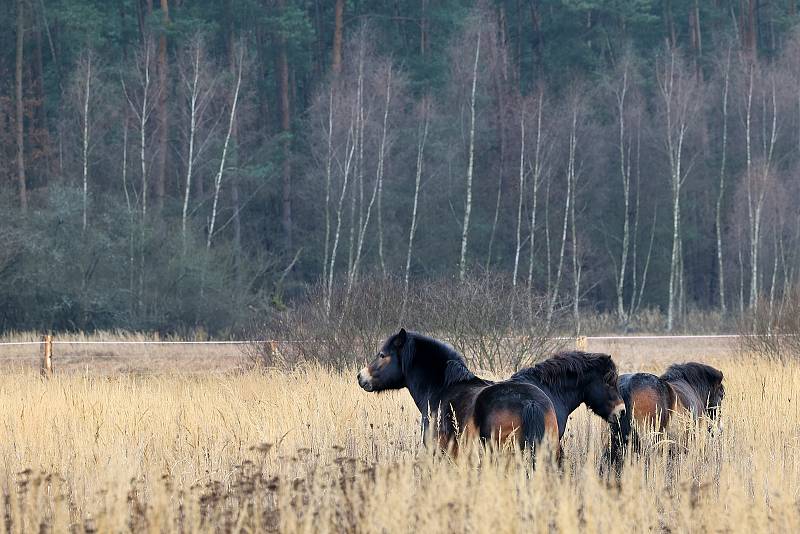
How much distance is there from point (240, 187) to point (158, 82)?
6.56m

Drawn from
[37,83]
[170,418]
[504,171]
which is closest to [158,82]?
[37,83]

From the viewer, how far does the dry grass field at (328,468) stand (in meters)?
6.27

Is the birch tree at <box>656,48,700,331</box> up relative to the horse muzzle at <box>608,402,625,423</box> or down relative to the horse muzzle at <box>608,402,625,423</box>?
down

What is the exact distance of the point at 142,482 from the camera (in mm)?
8047

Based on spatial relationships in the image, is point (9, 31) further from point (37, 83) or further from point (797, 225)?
point (797, 225)

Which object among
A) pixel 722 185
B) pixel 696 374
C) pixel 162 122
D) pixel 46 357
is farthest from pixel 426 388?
pixel 722 185

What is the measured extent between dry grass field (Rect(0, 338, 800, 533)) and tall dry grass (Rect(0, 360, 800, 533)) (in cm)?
2

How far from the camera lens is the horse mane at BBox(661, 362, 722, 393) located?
33.7 ft

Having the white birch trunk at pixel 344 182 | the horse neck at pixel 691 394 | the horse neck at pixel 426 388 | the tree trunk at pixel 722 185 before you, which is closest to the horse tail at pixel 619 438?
the horse neck at pixel 691 394

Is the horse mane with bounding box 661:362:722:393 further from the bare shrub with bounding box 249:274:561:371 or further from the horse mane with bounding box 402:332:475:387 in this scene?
the bare shrub with bounding box 249:274:561:371

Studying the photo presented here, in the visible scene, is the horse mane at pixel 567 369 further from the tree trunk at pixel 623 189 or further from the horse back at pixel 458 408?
the tree trunk at pixel 623 189

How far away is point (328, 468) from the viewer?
8234 millimetres

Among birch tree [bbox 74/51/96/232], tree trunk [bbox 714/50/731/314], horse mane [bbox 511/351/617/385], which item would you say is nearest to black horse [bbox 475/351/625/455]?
horse mane [bbox 511/351/617/385]

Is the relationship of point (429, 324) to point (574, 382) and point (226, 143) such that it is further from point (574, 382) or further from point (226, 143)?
point (226, 143)
